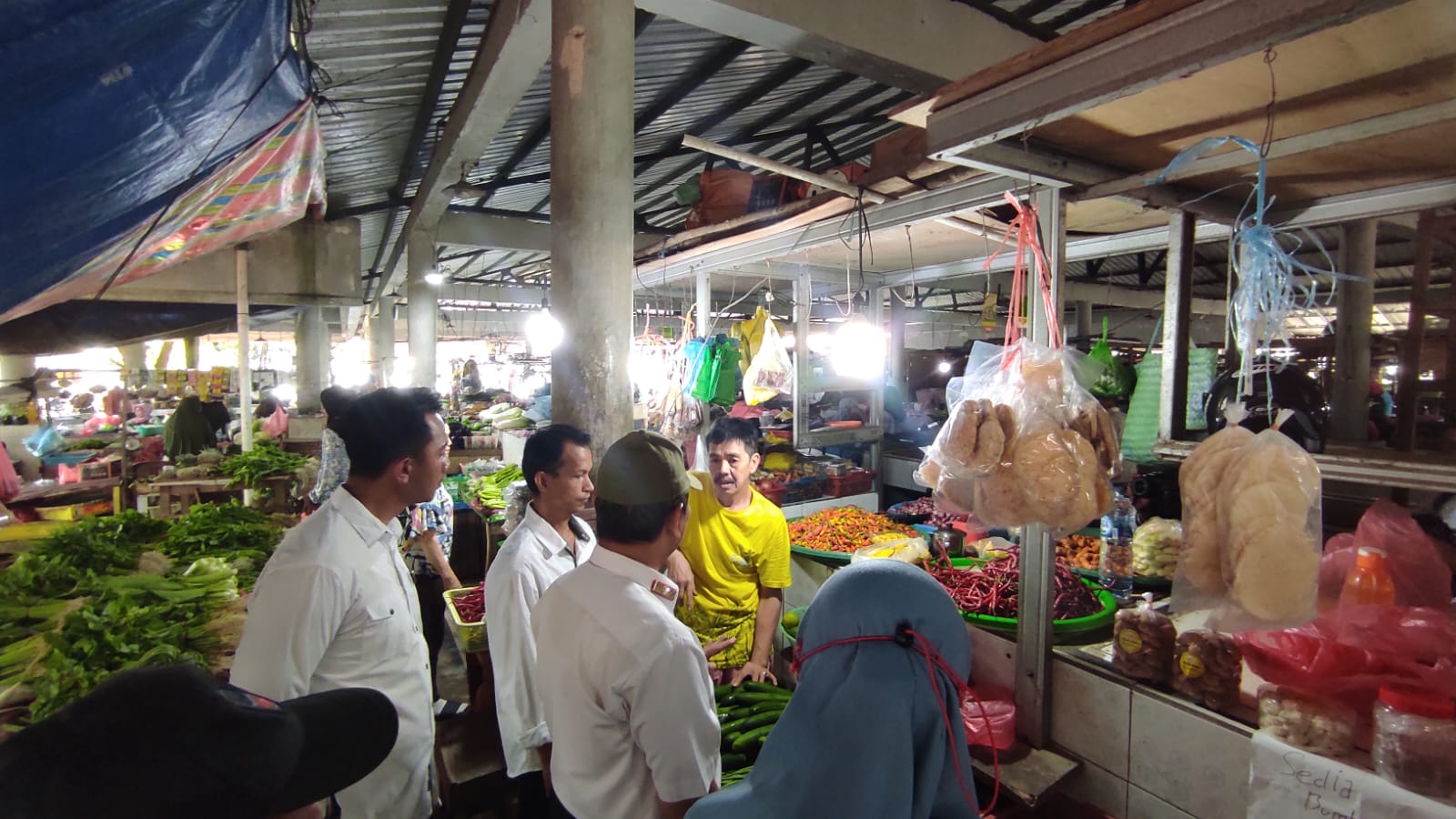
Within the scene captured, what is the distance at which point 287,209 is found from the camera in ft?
15.9

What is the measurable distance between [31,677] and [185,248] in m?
3.00

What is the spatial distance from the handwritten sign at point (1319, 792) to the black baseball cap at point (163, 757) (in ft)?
8.36

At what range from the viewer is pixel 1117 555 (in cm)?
340

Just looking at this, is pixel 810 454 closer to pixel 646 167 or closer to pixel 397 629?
pixel 646 167

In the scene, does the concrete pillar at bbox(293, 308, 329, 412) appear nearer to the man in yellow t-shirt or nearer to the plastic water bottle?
the man in yellow t-shirt

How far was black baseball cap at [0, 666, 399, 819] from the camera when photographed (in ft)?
2.60

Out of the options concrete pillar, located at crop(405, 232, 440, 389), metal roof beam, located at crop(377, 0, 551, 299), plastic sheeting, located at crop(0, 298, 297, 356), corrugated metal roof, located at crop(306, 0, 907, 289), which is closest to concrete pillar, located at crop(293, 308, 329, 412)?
plastic sheeting, located at crop(0, 298, 297, 356)

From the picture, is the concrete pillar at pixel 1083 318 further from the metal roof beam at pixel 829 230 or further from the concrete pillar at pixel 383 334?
the concrete pillar at pixel 383 334

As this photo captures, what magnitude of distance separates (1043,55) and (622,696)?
2078 mm

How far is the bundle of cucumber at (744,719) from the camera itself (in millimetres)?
2557

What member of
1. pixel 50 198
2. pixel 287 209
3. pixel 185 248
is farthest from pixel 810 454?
pixel 50 198

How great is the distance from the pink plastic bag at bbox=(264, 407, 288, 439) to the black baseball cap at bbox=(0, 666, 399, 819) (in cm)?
1208

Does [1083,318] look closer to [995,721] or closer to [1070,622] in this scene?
[1070,622]

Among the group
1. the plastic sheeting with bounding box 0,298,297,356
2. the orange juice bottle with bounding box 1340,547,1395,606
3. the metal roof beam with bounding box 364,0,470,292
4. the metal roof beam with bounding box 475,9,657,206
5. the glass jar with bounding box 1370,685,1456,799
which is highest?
the metal roof beam with bounding box 475,9,657,206
